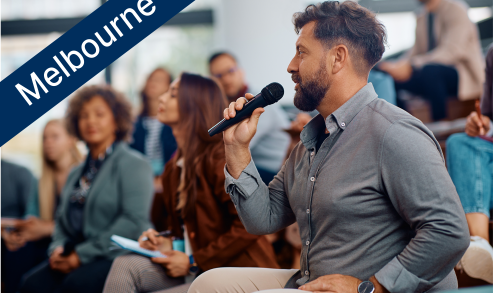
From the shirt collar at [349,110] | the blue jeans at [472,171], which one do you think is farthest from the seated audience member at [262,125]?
the shirt collar at [349,110]

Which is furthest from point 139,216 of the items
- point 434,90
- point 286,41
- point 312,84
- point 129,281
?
point 286,41

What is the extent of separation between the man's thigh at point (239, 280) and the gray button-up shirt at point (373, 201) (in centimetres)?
11

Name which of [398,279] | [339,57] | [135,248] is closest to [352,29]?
[339,57]

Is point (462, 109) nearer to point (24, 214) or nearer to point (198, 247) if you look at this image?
point (198, 247)

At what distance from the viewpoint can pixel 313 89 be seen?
111cm

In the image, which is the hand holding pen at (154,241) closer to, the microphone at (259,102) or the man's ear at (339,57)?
the microphone at (259,102)

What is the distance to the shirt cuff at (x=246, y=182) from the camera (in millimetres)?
1155

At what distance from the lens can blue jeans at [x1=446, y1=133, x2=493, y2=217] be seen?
1538 mm

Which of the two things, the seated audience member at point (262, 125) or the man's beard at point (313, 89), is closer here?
the man's beard at point (313, 89)

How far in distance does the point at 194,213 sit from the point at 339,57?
2.68ft

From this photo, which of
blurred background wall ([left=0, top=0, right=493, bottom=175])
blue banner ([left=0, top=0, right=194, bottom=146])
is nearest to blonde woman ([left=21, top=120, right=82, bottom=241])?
blue banner ([left=0, top=0, right=194, bottom=146])

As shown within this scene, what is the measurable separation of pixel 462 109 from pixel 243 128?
7.81 ft

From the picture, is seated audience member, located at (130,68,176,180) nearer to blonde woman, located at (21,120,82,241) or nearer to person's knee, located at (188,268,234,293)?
blonde woman, located at (21,120,82,241)

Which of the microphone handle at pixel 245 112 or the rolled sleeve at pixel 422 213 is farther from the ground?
the microphone handle at pixel 245 112
